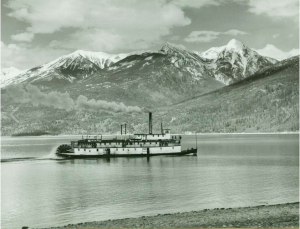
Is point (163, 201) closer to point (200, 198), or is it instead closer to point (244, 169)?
point (200, 198)

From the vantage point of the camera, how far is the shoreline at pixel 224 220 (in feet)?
122

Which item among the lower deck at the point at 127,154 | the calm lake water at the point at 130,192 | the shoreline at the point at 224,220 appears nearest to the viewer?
the shoreline at the point at 224,220

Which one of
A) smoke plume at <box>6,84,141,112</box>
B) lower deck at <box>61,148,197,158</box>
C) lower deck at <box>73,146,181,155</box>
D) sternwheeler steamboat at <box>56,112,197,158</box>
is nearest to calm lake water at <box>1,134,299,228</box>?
lower deck at <box>61,148,197,158</box>

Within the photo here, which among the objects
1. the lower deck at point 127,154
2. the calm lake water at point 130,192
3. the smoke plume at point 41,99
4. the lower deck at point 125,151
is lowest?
the calm lake water at point 130,192

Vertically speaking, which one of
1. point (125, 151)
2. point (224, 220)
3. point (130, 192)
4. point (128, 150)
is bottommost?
point (130, 192)

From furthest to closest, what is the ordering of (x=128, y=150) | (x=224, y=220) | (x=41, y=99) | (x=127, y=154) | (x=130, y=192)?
(x=41, y=99) → (x=128, y=150) → (x=127, y=154) → (x=130, y=192) → (x=224, y=220)

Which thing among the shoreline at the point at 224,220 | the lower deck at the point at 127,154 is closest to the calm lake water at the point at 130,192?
the shoreline at the point at 224,220

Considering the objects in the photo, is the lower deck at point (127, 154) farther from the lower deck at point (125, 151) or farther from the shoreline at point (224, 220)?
the shoreline at point (224, 220)

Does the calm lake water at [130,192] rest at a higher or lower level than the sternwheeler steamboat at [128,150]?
lower

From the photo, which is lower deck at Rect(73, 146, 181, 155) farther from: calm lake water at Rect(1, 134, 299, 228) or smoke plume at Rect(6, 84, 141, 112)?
calm lake water at Rect(1, 134, 299, 228)

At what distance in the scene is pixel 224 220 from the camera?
40.0 metres

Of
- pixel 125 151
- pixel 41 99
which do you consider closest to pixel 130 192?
pixel 125 151

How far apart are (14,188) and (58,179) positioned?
479 inches

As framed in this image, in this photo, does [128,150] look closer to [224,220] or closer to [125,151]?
[125,151]
